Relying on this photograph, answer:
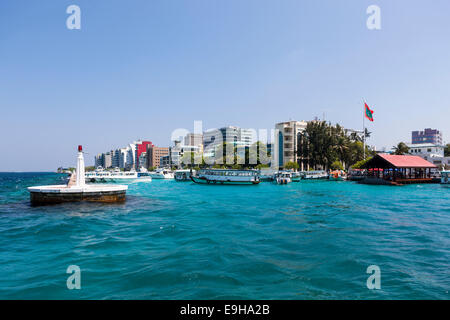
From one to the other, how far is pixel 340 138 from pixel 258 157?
89.2 feet

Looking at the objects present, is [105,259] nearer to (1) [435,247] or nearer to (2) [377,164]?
(1) [435,247]

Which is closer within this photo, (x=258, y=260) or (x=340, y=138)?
(x=258, y=260)

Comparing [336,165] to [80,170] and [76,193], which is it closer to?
[80,170]

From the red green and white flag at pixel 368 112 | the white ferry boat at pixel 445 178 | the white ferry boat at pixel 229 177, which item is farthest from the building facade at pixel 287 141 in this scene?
the white ferry boat at pixel 445 178

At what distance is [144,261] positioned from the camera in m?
9.33

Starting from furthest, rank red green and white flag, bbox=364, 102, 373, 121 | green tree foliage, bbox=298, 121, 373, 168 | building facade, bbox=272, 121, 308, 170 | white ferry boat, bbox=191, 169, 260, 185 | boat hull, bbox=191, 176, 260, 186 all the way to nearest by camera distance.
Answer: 1. building facade, bbox=272, 121, 308, 170
2. green tree foliage, bbox=298, 121, 373, 168
3. red green and white flag, bbox=364, 102, 373, 121
4. white ferry boat, bbox=191, 169, 260, 185
5. boat hull, bbox=191, 176, 260, 186

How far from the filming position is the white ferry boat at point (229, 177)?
6141 cm

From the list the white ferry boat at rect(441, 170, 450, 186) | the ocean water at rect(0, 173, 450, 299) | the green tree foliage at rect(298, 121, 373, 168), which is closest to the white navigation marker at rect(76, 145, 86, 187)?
the ocean water at rect(0, 173, 450, 299)

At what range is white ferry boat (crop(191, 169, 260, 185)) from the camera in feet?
201

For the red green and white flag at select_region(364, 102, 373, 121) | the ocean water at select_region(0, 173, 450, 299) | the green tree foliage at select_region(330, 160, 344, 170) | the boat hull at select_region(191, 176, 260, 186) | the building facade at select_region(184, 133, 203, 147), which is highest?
the building facade at select_region(184, 133, 203, 147)

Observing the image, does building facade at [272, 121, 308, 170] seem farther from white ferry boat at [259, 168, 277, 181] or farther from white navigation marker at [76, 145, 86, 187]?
white navigation marker at [76, 145, 86, 187]
